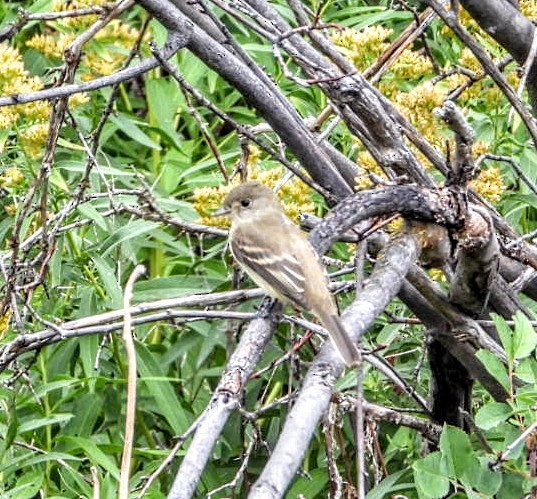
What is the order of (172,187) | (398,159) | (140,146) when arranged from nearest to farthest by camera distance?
(398,159), (172,187), (140,146)

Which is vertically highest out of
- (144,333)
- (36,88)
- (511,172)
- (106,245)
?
(36,88)

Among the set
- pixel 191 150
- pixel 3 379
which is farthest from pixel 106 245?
pixel 191 150

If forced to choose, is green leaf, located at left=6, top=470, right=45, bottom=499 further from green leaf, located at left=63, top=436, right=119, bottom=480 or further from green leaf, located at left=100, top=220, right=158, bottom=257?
green leaf, located at left=100, top=220, right=158, bottom=257

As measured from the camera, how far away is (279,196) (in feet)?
14.4

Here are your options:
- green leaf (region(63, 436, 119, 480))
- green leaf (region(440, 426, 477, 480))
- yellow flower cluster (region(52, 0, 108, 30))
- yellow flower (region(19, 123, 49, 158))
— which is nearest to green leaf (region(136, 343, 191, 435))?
green leaf (region(63, 436, 119, 480))

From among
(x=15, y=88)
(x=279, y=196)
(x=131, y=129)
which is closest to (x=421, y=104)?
(x=279, y=196)

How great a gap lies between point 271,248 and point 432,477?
52.4 inches

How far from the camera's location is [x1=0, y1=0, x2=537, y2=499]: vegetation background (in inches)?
140

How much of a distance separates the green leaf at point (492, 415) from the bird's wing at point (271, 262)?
871mm

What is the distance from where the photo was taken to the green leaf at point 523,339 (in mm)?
3217

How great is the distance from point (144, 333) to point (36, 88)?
1243 millimetres

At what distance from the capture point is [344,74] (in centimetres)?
375

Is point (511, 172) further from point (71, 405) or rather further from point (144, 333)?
point (71, 405)

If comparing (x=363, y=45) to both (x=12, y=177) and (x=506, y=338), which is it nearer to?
(x=12, y=177)
